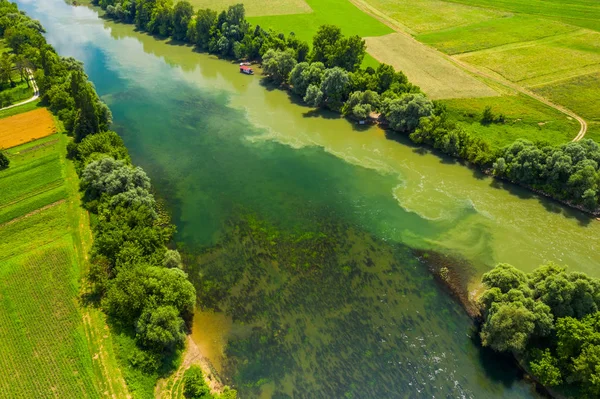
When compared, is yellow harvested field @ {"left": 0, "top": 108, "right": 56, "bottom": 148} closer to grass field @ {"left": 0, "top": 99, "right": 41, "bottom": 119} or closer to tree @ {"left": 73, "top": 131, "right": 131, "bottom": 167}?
grass field @ {"left": 0, "top": 99, "right": 41, "bottom": 119}

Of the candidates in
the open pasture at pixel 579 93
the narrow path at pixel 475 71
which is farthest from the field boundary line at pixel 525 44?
the open pasture at pixel 579 93

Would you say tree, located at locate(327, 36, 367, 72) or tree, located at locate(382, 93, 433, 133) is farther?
tree, located at locate(327, 36, 367, 72)

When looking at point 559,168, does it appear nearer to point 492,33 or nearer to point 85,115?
point 492,33

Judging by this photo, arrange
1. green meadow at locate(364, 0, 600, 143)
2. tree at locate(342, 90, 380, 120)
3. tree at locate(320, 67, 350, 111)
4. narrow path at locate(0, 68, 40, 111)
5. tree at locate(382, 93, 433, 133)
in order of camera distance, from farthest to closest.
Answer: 1. narrow path at locate(0, 68, 40, 111)
2. tree at locate(320, 67, 350, 111)
3. green meadow at locate(364, 0, 600, 143)
4. tree at locate(342, 90, 380, 120)
5. tree at locate(382, 93, 433, 133)

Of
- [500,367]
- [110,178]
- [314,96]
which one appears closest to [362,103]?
[314,96]

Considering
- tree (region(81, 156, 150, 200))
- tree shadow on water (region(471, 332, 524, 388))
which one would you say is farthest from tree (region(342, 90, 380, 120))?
tree shadow on water (region(471, 332, 524, 388))

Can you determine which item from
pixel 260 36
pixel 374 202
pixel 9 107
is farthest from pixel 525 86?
pixel 9 107

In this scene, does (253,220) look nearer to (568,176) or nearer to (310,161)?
(310,161)
